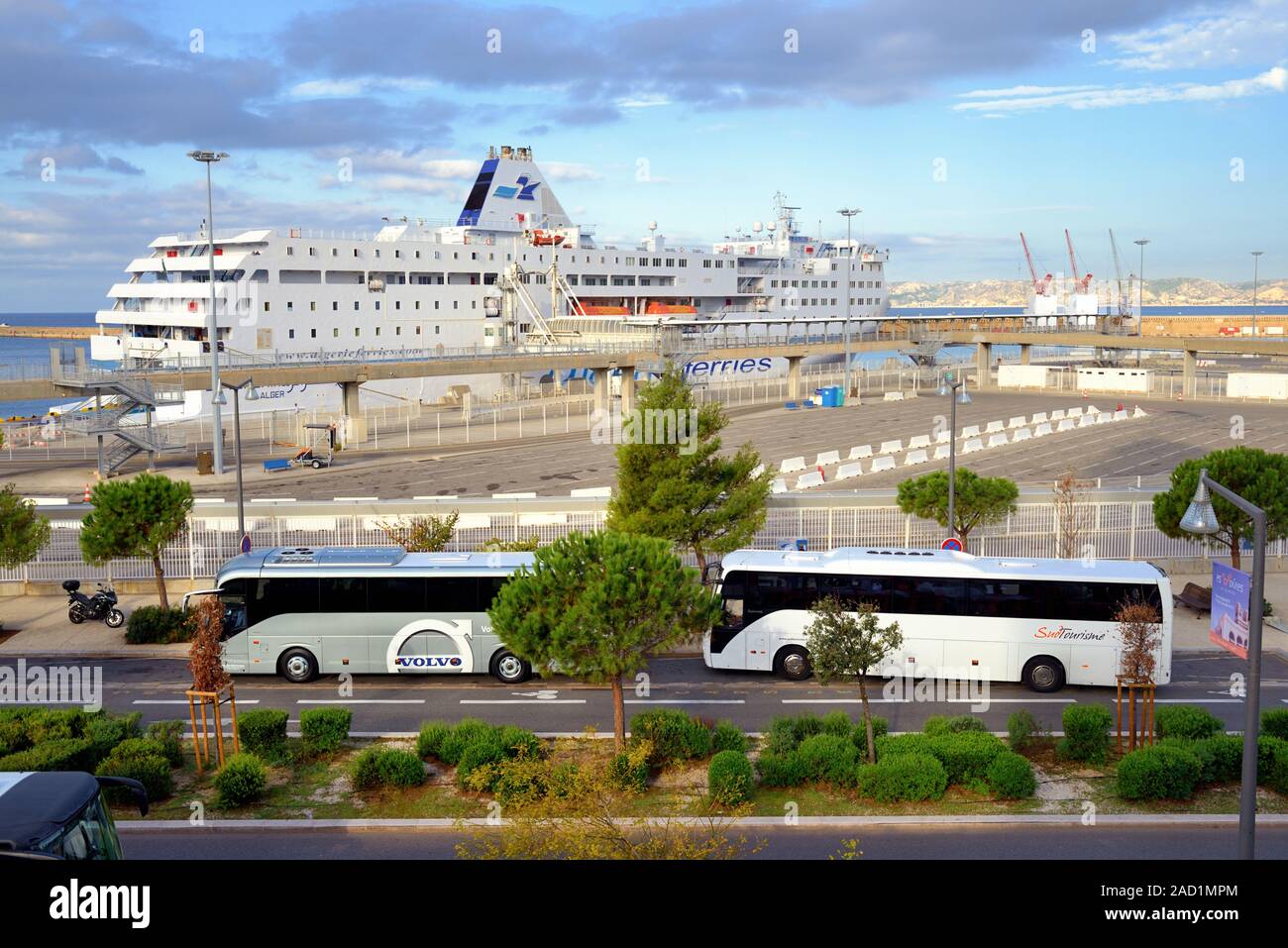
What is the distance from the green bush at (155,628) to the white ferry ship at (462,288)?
23.9 metres

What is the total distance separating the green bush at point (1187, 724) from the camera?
42.1ft

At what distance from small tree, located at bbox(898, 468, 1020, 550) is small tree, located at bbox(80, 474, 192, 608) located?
1424 cm

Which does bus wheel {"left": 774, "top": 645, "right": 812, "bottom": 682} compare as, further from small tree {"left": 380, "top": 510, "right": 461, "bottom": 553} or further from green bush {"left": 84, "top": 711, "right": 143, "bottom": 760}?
green bush {"left": 84, "top": 711, "right": 143, "bottom": 760}

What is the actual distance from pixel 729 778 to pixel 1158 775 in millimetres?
4479

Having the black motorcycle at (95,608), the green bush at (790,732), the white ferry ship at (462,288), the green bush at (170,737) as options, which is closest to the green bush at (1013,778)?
the green bush at (790,732)

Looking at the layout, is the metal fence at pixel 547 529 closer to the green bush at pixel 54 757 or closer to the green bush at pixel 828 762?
the green bush at pixel 54 757

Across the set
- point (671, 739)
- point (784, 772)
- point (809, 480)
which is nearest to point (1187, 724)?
point (784, 772)

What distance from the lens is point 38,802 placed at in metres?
6.93

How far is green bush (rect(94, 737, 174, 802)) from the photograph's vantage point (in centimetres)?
1170

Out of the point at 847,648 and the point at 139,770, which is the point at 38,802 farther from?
the point at 847,648

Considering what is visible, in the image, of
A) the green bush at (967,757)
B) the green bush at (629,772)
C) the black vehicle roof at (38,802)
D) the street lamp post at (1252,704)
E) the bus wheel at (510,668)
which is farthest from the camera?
the bus wheel at (510,668)
